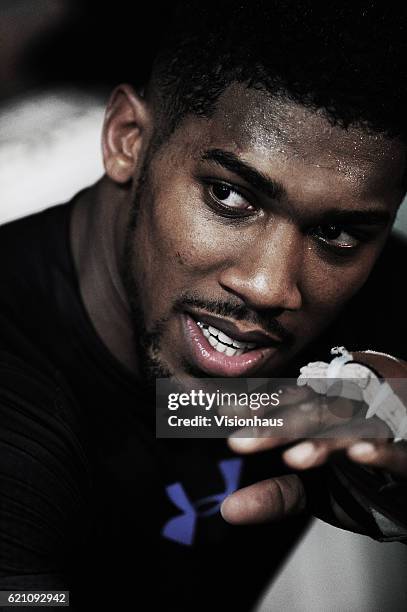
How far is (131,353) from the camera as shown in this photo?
1.11m

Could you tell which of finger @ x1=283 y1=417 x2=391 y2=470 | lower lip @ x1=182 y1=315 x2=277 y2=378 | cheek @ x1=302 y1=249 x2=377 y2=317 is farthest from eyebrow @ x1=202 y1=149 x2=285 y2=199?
finger @ x1=283 y1=417 x2=391 y2=470

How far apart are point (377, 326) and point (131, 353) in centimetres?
47

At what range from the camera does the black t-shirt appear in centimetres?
92

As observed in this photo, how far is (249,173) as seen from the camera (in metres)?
0.86

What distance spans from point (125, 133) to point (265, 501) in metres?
0.64

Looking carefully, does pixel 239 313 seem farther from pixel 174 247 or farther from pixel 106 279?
pixel 106 279

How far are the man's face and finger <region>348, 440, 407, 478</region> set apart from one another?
0.89 feet

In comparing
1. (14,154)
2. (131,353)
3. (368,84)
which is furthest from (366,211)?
(14,154)

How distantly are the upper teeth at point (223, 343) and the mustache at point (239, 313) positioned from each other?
0.12ft

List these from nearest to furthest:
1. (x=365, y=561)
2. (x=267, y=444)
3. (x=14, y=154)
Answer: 1. (x=267, y=444)
2. (x=365, y=561)
3. (x=14, y=154)

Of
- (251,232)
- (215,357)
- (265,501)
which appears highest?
(251,232)

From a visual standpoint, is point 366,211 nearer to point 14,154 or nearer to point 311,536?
point 311,536

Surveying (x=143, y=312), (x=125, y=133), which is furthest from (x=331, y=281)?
(x=125, y=133)

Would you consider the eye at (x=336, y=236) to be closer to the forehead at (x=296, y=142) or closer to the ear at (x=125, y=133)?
the forehead at (x=296, y=142)
